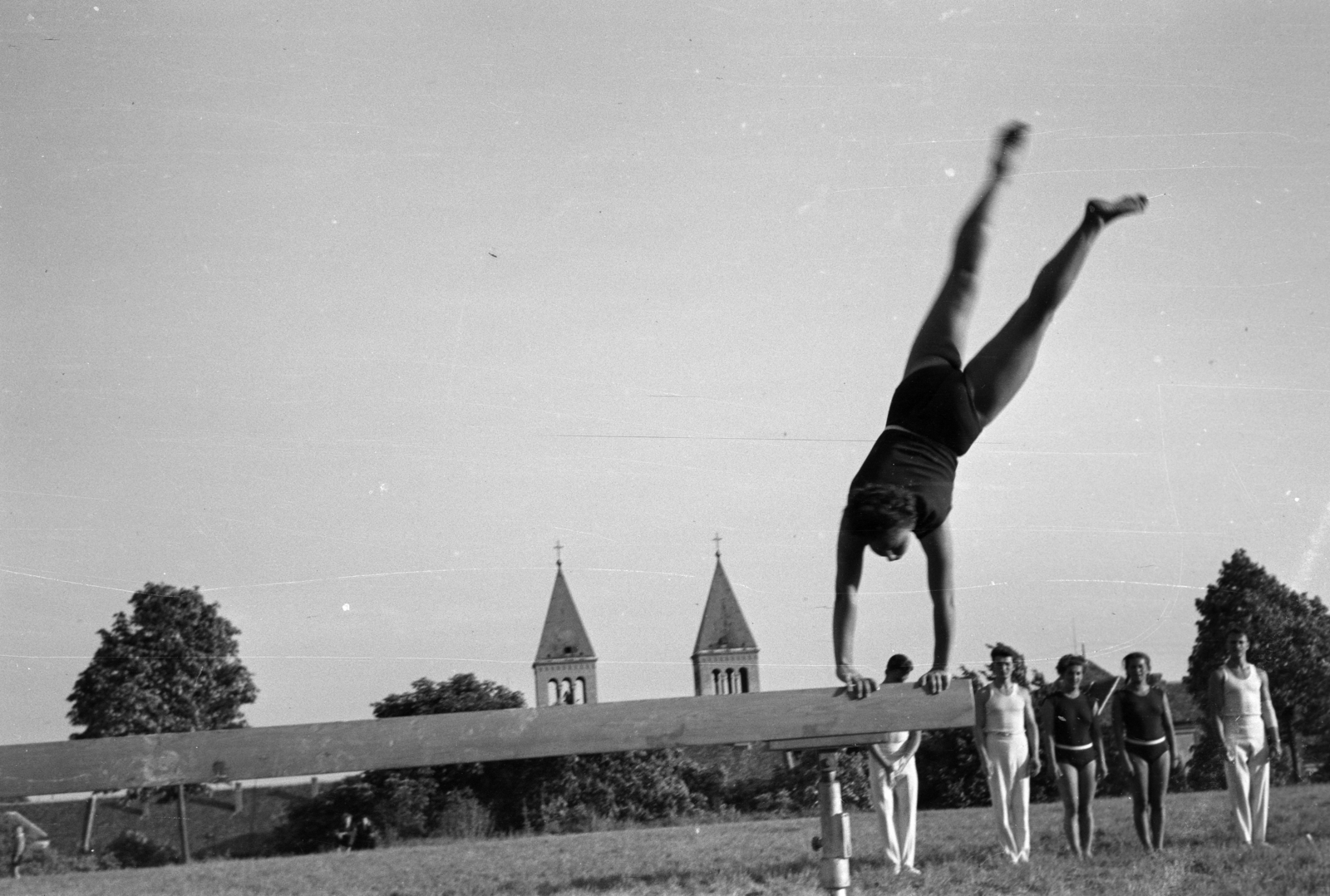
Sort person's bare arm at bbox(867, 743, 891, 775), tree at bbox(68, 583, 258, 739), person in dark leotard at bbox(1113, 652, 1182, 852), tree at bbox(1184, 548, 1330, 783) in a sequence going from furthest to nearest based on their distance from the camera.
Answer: tree at bbox(1184, 548, 1330, 783) < tree at bbox(68, 583, 258, 739) < person in dark leotard at bbox(1113, 652, 1182, 852) < person's bare arm at bbox(867, 743, 891, 775)

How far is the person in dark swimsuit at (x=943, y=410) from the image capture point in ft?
16.4

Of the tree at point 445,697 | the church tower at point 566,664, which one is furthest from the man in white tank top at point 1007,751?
the tree at point 445,697

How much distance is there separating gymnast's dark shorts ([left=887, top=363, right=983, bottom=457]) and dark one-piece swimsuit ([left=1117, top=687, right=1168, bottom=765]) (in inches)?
99.8

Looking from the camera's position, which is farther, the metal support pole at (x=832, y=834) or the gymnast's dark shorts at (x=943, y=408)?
the gymnast's dark shorts at (x=943, y=408)

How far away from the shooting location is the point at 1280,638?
21.6 metres

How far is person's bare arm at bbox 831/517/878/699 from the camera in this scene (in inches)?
190

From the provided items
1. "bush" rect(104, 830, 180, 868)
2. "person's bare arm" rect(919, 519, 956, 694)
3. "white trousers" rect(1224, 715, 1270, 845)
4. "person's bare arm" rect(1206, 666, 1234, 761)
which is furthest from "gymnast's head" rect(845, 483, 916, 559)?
"bush" rect(104, 830, 180, 868)

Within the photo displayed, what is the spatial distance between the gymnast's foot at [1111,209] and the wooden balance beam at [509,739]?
6.04 ft

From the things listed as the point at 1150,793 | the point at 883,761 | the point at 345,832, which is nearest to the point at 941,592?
the point at 883,761

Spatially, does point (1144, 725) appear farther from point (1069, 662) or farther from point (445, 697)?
point (445, 697)

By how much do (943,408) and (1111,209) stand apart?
103cm

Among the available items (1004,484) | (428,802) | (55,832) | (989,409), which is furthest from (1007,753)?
(55,832)

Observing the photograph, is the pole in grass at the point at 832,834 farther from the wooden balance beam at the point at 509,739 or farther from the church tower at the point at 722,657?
the church tower at the point at 722,657

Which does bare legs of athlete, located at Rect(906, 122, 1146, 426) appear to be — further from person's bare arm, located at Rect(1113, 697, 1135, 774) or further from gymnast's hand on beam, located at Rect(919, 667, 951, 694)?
person's bare arm, located at Rect(1113, 697, 1135, 774)
